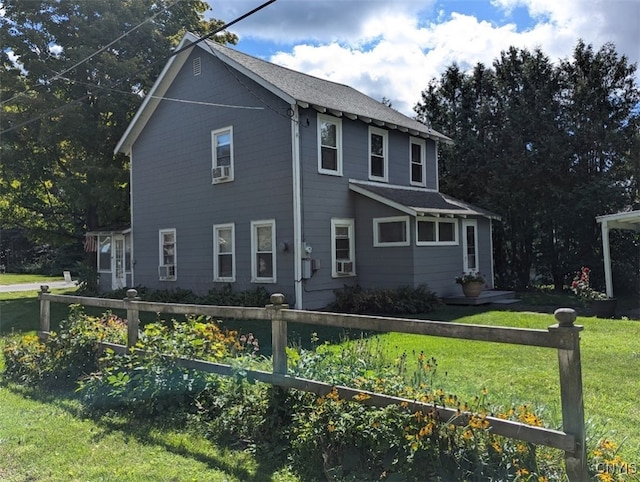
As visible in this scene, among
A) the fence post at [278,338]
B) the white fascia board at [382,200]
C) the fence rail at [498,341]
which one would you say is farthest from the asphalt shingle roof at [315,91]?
the fence rail at [498,341]

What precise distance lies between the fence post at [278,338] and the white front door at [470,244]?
12544mm

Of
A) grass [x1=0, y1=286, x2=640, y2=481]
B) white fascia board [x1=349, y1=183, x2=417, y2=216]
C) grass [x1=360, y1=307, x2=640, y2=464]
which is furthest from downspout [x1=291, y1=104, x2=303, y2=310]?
grass [x1=0, y1=286, x2=640, y2=481]

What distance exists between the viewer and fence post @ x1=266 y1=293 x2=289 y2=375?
442 cm

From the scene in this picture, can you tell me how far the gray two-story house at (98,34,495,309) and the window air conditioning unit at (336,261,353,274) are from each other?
3 cm

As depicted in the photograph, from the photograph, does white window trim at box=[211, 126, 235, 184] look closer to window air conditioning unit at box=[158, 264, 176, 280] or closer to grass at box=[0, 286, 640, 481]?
window air conditioning unit at box=[158, 264, 176, 280]

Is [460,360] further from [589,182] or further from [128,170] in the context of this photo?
[128,170]

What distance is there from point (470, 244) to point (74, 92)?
1617cm

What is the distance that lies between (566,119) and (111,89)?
1767 cm

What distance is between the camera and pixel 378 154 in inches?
621

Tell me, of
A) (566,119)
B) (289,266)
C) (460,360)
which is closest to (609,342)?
(460,360)

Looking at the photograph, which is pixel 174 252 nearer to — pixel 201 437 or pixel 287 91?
pixel 287 91

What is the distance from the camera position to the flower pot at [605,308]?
39.4ft

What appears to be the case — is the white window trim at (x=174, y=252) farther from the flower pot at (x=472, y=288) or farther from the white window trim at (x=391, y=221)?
the flower pot at (x=472, y=288)

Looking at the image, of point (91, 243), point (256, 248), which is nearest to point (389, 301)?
point (256, 248)
